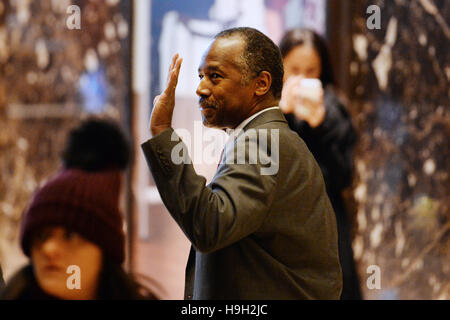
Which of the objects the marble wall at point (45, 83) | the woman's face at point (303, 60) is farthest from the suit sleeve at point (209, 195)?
the marble wall at point (45, 83)

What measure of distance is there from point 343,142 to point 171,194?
1552 millimetres

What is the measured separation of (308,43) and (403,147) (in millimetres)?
Result: 1036

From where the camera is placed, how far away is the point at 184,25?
273cm

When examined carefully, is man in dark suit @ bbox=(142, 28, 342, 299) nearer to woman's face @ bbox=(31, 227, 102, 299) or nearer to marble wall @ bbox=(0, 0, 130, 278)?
woman's face @ bbox=(31, 227, 102, 299)

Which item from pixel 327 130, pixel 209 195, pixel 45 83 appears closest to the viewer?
pixel 209 195

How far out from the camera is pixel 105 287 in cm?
148

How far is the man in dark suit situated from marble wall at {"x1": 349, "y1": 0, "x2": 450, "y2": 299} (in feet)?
6.59

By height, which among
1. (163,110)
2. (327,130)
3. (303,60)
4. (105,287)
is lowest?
(105,287)

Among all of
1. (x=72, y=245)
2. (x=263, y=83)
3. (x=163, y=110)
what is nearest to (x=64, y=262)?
(x=72, y=245)

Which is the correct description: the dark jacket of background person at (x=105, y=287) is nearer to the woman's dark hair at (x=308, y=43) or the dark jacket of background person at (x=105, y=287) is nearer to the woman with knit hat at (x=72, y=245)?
the woman with knit hat at (x=72, y=245)

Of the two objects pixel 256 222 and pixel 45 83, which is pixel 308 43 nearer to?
pixel 45 83

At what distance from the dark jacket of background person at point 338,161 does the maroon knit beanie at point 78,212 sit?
1.12 metres

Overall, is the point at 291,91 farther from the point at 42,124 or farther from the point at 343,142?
the point at 42,124
